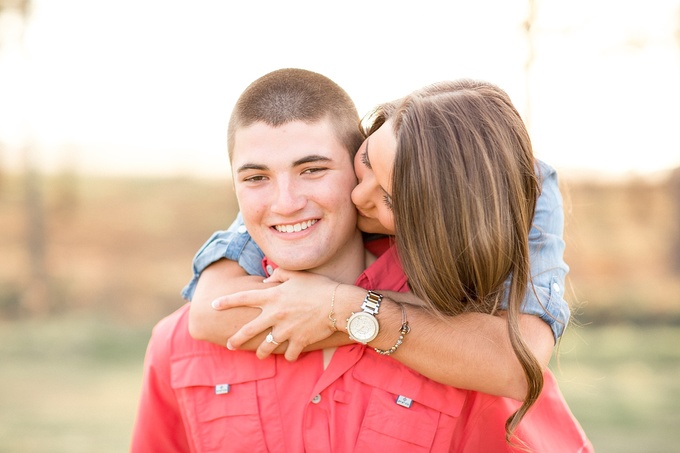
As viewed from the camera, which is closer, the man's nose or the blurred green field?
the man's nose

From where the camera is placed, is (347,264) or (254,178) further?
(347,264)

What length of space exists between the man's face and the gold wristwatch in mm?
266

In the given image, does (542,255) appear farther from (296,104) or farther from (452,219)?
(296,104)

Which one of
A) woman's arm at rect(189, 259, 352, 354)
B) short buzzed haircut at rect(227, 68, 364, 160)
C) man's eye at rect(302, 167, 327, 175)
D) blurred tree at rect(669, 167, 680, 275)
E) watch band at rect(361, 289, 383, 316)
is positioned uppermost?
short buzzed haircut at rect(227, 68, 364, 160)

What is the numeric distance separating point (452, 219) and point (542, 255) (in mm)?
445

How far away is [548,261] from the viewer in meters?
2.61

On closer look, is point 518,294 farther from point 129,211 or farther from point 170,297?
→ point 129,211

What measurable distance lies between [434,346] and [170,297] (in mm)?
8792

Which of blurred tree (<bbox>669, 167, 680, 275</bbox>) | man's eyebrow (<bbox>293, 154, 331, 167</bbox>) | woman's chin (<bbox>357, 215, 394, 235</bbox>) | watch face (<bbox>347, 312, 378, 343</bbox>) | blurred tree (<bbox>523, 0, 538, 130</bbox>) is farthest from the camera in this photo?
blurred tree (<bbox>669, 167, 680, 275</bbox>)

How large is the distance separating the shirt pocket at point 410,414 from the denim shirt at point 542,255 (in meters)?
0.36

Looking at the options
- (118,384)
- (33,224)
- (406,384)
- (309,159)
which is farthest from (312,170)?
(33,224)

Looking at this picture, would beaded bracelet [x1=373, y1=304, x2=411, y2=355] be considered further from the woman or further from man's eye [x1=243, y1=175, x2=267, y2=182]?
man's eye [x1=243, y1=175, x2=267, y2=182]

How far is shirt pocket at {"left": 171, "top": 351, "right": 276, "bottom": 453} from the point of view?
8.50ft

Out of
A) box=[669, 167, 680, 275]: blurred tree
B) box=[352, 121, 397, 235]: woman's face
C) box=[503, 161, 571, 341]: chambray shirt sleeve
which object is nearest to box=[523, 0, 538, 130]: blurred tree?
box=[503, 161, 571, 341]: chambray shirt sleeve
